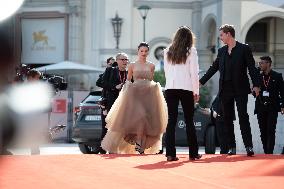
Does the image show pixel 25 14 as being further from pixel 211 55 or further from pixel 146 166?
pixel 146 166

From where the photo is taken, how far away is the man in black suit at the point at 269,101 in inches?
498

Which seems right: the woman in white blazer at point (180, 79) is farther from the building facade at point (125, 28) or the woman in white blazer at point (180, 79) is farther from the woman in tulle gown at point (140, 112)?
the building facade at point (125, 28)

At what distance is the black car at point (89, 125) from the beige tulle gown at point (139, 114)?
4616mm

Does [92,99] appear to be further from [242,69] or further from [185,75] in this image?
[185,75]

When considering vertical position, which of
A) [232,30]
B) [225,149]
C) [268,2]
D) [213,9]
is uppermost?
[213,9]

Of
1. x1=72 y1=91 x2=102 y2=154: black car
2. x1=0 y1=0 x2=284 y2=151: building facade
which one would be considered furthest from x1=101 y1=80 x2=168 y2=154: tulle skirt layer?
x1=0 y1=0 x2=284 y2=151: building facade

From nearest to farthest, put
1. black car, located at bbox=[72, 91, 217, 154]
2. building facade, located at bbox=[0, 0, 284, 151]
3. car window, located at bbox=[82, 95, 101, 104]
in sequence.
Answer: black car, located at bbox=[72, 91, 217, 154] → car window, located at bbox=[82, 95, 101, 104] → building facade, located at bbox=[0, 0, 284, 151]

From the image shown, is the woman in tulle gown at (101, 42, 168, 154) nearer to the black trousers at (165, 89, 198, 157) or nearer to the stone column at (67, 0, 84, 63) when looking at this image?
the black trousers at (165, 89, 198, 157)

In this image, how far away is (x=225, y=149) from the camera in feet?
40.0

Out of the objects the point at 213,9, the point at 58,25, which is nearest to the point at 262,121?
the point at 213,9

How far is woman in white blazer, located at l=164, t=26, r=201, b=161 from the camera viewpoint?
9.40m

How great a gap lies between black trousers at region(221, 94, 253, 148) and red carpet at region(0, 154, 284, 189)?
0.40 meters

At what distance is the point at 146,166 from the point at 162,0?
104 ft

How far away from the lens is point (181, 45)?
9.44 metres
